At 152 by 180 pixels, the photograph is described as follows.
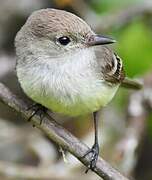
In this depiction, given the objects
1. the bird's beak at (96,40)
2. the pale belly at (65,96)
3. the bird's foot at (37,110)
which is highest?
the bird's beak at (96,40)

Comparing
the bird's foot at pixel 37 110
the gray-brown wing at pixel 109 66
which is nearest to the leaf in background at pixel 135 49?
the gray-brown wing at pixel 109 66

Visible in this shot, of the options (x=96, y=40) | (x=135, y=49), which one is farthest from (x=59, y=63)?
(x=135, y=49)

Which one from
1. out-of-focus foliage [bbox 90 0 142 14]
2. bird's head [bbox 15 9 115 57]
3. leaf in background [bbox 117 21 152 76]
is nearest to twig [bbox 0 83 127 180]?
bird's head [bbox 15 9 115 57]

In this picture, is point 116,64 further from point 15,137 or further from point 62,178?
point 15,137

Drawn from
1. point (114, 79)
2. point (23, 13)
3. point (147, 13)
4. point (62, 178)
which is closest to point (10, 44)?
point (23, 13)

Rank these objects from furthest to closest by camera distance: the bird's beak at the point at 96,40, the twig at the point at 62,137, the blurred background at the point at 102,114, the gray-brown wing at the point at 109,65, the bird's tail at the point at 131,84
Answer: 1. the blurred background at the point at 102,114
2. the bird's tail at the point at 131,84
3. the gray-brown wing at the point at 109,65
4. the bird's beak at the point at 96,40
5. the twig at the point at 62,137

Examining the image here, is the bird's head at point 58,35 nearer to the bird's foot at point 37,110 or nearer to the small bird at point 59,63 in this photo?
the small bird at point 59,63

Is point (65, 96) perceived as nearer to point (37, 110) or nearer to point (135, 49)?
point (37, 110)
